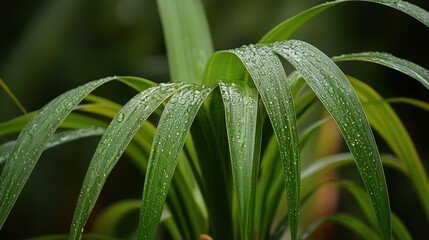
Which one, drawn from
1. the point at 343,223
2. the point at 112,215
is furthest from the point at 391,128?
the point at 112,215

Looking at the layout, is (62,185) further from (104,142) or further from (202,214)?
(104,142)

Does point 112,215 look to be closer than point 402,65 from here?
No

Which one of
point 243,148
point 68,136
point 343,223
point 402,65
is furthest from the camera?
point 343,223

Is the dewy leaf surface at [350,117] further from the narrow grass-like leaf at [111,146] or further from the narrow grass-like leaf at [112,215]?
the narrow grass-like leaf at [112,215]

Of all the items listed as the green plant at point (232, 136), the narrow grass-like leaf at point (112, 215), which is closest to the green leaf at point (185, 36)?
the green plant at point (232, 136)

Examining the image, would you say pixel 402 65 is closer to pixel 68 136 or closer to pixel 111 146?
pixel 111 146

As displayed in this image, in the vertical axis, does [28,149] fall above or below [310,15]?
below

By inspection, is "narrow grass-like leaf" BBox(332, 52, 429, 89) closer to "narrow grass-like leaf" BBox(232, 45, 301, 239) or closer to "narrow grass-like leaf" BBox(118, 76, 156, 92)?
"narrow grass-like leaf" BBox(232, 45, 301, 239)

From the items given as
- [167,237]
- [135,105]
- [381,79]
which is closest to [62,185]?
[167,237]

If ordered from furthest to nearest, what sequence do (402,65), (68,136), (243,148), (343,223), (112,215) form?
(112,215) < (343,223) < (68,136) < (402,65) < (243,148)
